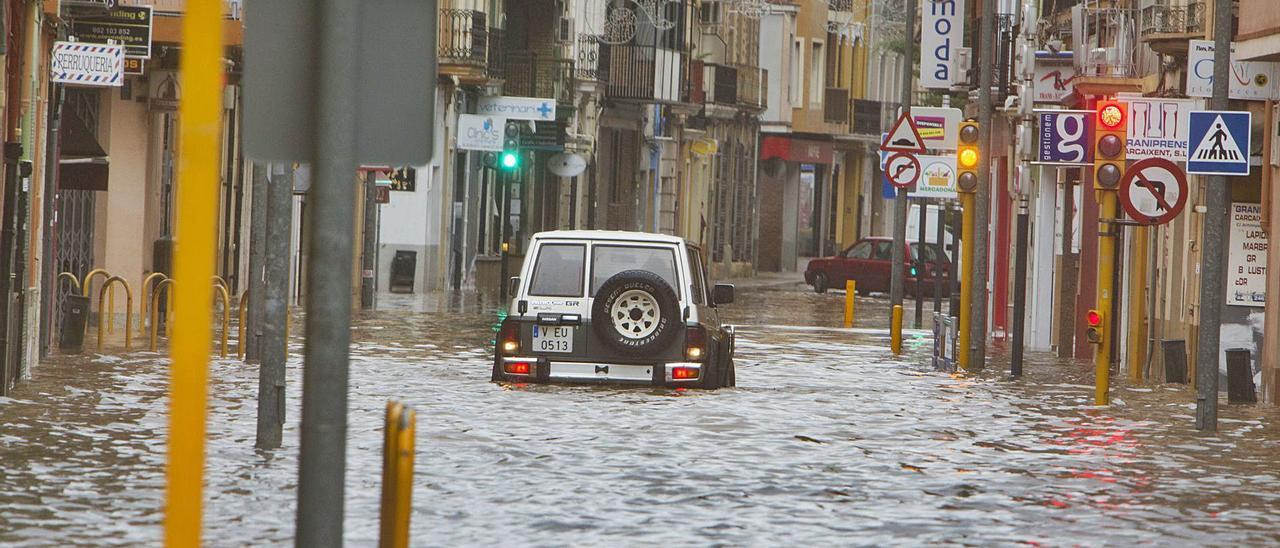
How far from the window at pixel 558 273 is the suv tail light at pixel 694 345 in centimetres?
101

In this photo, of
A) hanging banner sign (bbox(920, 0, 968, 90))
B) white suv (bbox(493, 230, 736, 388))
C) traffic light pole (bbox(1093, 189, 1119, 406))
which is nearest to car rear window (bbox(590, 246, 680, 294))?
white suv (bbox(493, 230, 736, 388))

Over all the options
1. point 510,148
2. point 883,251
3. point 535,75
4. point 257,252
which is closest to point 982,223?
point 257,252

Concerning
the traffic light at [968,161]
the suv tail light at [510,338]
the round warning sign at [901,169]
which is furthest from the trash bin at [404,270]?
the suv tail light at [510,338]

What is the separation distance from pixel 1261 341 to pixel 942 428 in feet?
23.9

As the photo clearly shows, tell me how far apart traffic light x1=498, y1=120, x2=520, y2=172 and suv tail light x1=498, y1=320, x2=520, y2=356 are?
2627 cm

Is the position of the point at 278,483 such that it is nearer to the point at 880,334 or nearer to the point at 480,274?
the point at 880,334

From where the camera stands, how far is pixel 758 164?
79375 millimetres

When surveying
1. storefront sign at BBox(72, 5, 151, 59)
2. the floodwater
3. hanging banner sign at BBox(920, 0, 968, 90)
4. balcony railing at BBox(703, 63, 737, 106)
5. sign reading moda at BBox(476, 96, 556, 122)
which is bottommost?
the floodwater

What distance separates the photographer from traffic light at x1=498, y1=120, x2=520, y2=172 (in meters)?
48.3

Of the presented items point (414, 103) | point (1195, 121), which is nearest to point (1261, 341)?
point (1195, 121)

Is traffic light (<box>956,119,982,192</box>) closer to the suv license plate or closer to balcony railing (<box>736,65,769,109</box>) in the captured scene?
the suv license plate

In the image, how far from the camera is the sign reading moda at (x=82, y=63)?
926 inches

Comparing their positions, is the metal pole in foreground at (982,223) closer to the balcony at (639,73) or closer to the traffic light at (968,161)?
the traffic light at (968,161)

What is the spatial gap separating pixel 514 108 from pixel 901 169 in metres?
19.2
